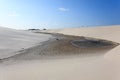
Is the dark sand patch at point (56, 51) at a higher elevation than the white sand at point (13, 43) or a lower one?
lower

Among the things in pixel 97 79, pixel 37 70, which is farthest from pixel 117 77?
pixel 37 70

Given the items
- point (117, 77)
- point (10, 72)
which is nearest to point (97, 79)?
point (117, 77)

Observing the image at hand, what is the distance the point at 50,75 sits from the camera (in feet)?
26.2

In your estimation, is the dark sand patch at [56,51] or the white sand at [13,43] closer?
the dark sand patch at [56,51]

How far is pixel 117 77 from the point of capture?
7.40 m

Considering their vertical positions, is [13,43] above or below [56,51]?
above

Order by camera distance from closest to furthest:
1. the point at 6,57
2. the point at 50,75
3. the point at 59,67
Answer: the point at 50,75, the point at 59,67, the point at 6,57

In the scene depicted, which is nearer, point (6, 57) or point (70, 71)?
point (70, 71)

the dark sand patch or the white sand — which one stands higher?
the white sand

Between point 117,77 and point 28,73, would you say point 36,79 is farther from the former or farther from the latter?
point 117,77

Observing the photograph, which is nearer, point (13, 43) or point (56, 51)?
point (56, 51)

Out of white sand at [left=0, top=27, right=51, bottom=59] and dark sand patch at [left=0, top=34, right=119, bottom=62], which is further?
white sand at [left=0, top=27, right=51, bottom=59]

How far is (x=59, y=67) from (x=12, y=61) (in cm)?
250

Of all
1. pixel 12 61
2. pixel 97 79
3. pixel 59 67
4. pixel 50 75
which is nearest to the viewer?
pixel 97 79
